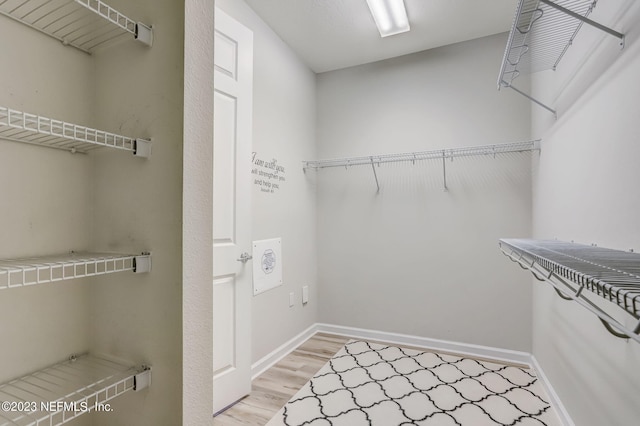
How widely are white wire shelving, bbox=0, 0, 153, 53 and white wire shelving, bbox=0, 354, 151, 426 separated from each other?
0.97m

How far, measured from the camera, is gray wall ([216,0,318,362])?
8.29ft

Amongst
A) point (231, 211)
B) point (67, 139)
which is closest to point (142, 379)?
point (67, 139)

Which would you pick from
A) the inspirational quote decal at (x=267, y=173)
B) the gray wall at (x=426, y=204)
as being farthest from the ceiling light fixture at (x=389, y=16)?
the inspirational quote decal at (x=267, y=173)

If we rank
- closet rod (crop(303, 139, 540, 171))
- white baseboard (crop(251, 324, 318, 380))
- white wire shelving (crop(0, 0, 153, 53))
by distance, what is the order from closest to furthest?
white wire shelving (crop(0, 0, 153, 53))
white baseboard (crop(251, 324, 318, 380))
closet rod (crop(303, 139, 540, 171))

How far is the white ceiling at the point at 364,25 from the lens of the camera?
7.80 feet

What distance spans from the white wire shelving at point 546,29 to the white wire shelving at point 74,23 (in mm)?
1471

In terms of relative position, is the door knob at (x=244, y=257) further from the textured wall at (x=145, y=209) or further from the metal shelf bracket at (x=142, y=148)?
the metal shelf bracket at (x=142, y=148)

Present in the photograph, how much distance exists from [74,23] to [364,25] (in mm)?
2166

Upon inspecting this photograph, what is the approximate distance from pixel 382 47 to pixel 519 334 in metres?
2.73

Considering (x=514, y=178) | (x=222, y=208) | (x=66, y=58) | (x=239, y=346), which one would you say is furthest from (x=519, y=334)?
(x=66, y=58)

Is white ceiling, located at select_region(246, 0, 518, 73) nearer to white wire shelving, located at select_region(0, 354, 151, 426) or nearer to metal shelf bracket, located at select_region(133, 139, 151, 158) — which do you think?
metal shelf bracket, located at select_region(133, 139, 151, 158)

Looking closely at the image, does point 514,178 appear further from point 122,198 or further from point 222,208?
point 122,198

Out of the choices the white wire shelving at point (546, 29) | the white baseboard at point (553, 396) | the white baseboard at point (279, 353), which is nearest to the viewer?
the white wire shelving at point (546, 29)

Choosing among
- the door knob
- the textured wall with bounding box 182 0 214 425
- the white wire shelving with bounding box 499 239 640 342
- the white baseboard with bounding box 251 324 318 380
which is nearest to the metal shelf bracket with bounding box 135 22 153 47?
the textured wall with bounding box 182 0 214 425
